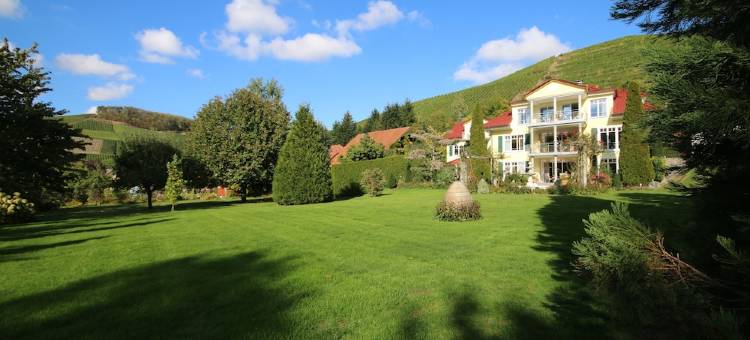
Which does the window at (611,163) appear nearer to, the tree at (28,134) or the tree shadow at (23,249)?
the tree shadow at (23,249)

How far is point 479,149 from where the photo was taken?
33062 mm

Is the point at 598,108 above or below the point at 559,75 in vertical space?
below

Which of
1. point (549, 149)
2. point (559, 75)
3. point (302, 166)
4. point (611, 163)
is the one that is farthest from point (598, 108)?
point (559, 75)

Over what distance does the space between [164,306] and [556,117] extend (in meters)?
33.7

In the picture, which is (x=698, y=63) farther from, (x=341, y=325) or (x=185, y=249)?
(x=185, y=249)

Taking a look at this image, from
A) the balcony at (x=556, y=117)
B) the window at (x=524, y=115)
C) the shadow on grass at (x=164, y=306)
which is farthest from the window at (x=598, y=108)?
the shadow on grass at (x=164, y=306)

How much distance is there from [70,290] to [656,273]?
23.1 ft

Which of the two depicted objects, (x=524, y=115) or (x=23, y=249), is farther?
(x=524, y=115)

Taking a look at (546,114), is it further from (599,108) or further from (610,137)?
(610,137)

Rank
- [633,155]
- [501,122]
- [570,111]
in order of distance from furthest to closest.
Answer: [501,122], [570,111], [633,155]

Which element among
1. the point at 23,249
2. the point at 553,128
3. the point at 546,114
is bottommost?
the point at 23,249

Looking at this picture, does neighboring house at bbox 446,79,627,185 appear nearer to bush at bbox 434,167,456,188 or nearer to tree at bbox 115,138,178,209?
bush at bbox 434,167,456,188

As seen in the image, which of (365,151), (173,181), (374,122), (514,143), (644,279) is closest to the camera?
(644,279)

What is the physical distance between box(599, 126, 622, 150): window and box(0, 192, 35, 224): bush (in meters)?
35.7
